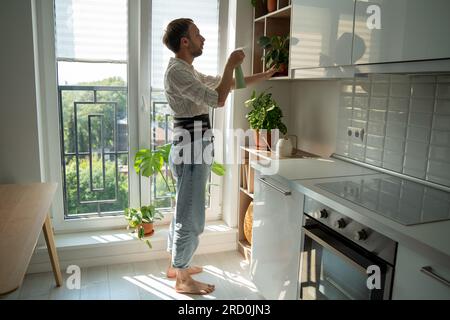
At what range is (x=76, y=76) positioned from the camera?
2389mm

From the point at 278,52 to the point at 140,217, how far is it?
4.72 feet

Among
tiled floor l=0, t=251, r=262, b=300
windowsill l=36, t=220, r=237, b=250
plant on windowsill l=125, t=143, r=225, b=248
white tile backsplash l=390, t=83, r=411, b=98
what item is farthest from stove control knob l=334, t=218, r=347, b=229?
windowsill l=36, t=220, r=237, b=250

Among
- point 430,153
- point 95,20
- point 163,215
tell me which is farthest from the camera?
point 163,215

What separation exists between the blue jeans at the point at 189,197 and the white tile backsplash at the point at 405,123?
2.77ft

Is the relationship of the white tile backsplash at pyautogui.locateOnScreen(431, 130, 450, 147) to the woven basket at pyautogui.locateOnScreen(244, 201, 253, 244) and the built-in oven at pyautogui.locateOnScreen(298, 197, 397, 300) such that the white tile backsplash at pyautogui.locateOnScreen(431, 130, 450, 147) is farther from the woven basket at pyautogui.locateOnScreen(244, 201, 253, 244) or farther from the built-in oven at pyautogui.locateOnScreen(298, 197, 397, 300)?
the woven basket at pyautogui.locateOnScreen(244, 201, 253, 244)

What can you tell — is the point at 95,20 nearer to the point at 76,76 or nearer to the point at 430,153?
the point at 76,76

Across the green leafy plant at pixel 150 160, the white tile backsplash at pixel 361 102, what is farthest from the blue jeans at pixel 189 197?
the white tile backsplash at pixel 361 102

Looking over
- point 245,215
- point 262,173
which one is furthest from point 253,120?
point 245,215

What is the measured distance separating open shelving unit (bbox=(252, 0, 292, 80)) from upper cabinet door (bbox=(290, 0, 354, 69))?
197 mm

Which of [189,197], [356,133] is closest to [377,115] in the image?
[356,133]

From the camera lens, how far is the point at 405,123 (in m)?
1.69

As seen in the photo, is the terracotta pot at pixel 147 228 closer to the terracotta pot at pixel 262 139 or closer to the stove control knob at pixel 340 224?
the terracotta pot at pixel 262 139

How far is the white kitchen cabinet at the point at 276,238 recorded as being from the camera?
171 centimetres

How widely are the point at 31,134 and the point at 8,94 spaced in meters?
0.26
